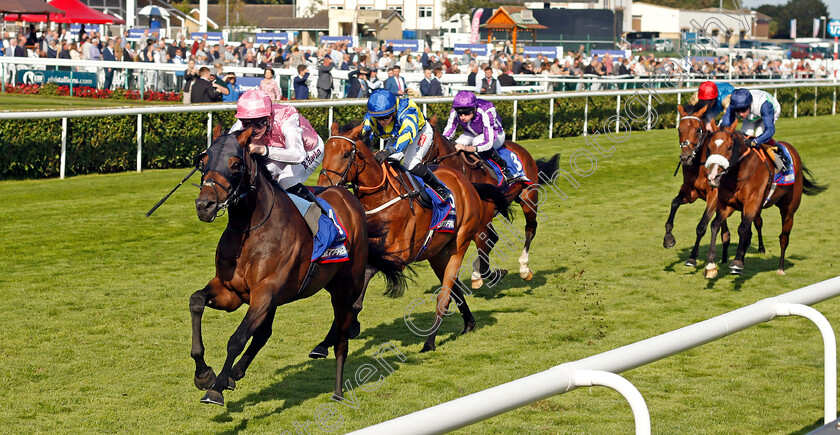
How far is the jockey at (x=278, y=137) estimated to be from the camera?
13.9ft

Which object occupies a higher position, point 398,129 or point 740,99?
point 740,99

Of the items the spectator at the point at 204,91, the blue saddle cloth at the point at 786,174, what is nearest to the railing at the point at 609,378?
the blue saddle cloth at the point at 786,174

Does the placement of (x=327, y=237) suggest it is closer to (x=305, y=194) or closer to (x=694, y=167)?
(x=305, y=194)

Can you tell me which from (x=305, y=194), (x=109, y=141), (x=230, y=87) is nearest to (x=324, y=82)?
(x=230, y=87)

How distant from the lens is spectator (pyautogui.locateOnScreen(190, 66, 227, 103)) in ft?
44.2

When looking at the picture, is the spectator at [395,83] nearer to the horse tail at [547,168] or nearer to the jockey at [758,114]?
the horse tail at [547,168]

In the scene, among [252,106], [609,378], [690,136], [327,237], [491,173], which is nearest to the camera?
[609,378]

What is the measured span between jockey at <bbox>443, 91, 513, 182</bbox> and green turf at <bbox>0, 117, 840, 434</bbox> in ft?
3.38

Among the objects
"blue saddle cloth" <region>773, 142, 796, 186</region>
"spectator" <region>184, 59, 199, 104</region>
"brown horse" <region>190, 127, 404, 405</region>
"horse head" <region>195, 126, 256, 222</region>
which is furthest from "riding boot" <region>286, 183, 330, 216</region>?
"spectator" <region>184, 59, 199, 104</region>

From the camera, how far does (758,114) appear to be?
7578 millimetres

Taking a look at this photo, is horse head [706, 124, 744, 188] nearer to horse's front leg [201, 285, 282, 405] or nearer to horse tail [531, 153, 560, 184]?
horse tail [531, 153, 560, 184]

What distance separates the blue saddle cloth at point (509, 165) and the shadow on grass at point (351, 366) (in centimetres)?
132

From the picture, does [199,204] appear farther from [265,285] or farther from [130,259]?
[130,259]

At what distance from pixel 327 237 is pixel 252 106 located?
2.25 feet
